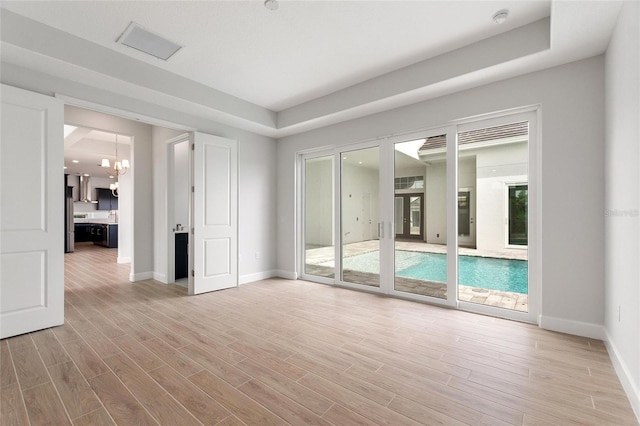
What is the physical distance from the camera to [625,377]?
6.74 ft

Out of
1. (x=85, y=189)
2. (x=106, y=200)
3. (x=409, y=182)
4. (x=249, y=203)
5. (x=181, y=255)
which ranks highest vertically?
(x=85, y=189)

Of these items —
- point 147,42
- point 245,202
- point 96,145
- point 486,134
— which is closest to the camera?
point 147,42

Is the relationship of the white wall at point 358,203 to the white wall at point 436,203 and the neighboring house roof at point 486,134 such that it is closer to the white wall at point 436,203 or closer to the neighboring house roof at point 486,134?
the white wall at point 436,203

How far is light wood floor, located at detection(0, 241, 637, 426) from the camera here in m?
1.81

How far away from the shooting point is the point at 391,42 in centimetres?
314

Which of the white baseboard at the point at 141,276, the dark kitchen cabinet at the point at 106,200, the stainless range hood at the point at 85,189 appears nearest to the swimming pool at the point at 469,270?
the white baseboard at the point at 141,276

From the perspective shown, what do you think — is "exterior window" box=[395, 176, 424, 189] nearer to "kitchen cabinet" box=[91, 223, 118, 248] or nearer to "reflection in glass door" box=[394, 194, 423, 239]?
"reflection in glass door" box=[394, 194, 423, 239]

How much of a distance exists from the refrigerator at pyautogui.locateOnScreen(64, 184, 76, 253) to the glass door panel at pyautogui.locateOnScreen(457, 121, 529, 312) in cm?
1169

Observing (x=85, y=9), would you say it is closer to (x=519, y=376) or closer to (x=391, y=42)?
(x=391, y=42)

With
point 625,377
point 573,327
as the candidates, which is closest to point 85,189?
point 573,327

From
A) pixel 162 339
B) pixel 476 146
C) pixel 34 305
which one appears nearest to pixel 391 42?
pixel 476 146

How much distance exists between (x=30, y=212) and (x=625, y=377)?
5.48m

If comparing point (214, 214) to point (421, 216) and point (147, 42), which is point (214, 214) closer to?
point (147, 42)

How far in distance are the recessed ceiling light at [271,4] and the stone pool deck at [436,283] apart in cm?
335
